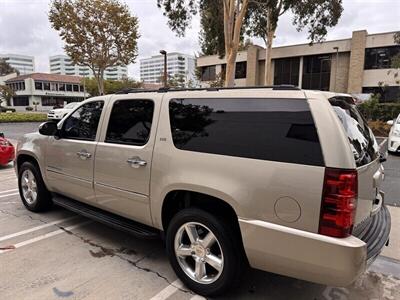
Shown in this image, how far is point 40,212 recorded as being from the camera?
5.00 m

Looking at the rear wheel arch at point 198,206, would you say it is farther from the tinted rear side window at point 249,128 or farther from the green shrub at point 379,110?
the green shrub at point 379,110

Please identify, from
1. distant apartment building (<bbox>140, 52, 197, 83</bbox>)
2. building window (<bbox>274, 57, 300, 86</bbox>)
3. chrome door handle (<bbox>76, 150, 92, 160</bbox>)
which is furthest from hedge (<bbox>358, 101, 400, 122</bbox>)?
distant apartment building (<bbox>140, 52, 197, 83</bbox>)

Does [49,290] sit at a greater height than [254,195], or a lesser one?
lesser

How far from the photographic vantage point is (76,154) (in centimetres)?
402

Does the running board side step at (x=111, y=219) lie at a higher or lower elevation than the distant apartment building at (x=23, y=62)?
lower

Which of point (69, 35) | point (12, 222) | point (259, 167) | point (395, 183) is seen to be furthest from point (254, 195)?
point (69, 35)

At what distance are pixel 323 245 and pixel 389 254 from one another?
208cm

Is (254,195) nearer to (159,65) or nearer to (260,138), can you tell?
(260,138)

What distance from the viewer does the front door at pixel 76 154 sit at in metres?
3.90

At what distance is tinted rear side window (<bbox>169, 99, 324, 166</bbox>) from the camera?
2.33 metres

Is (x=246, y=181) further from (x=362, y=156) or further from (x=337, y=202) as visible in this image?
(x=362, y=156)

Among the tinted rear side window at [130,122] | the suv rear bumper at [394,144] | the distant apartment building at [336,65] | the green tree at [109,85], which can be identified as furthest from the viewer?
the green tree at [109,85]

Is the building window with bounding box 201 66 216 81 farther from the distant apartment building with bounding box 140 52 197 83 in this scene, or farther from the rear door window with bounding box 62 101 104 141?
the distant apartment building with bounding box 140 52 197 83

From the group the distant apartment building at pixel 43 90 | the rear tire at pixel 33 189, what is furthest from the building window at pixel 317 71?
the distant apartment building at pixel 43 90
